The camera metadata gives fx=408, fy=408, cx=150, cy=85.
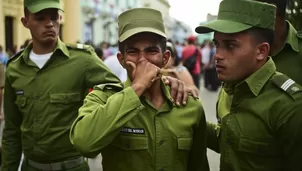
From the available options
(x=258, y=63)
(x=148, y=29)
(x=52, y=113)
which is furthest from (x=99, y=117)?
(x=52, y=113)

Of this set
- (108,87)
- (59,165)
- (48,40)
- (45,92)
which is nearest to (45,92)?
(45,92)

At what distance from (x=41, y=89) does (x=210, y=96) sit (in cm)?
1098

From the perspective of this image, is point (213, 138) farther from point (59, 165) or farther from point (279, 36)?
point (59, 165)

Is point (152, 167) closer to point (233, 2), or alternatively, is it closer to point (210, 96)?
point (233, 2)

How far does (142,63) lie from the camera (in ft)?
6.29

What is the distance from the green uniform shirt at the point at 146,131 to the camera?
6.07 feet

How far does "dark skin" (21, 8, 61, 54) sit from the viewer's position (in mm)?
2855

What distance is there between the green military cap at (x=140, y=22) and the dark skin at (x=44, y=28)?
934 mm

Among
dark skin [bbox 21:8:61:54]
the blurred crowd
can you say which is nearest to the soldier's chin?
dark skin [bbox 21:8:61:54]

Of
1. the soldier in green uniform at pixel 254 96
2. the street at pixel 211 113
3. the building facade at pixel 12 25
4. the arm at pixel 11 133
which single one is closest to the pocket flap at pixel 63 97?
the arm at pixel 11 133

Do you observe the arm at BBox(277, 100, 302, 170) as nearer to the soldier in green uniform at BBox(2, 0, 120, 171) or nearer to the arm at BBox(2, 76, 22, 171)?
the soldier in green uniform at BBox(2, 0, 120, 171)

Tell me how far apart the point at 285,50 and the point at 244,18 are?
0.71 m

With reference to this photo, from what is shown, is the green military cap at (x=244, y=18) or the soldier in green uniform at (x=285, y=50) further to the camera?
the soldier in green uniform at (x=285, y=50)

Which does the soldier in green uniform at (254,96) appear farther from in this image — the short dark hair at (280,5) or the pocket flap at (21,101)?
the pocket flap at (21,101)
